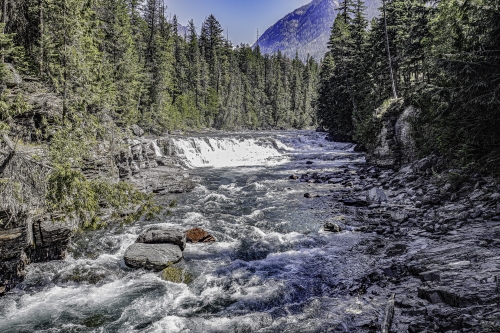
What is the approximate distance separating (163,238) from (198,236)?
1533mm

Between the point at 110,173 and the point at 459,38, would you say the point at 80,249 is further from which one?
the point at 459,38

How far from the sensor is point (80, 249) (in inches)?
399

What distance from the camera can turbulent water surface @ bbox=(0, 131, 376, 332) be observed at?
6445mm

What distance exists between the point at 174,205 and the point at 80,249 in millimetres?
5882

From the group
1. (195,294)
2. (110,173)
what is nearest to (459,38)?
(195,294)

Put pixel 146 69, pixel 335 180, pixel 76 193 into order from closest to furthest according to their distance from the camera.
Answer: pixel 76 193 → pixel 335 180 → pixel 146 69

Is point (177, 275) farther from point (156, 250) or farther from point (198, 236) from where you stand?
point (198, 236)

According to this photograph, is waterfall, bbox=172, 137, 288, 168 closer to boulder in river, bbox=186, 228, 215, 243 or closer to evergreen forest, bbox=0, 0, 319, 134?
evergreen forest, bbox=0, 0, 319, 134

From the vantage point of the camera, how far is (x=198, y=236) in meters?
11.1

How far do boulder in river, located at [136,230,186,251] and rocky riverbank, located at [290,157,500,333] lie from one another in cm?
557

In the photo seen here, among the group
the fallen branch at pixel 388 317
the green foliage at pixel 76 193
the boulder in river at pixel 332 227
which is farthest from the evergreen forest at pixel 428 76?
the green foliage at pixel 76 193

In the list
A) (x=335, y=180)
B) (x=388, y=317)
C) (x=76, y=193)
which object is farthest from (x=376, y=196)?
(x=76, y=193)

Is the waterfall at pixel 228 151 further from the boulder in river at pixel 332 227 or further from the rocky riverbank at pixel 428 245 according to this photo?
the boulder in river at pixel 332 227

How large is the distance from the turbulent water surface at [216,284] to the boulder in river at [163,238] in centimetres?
45
